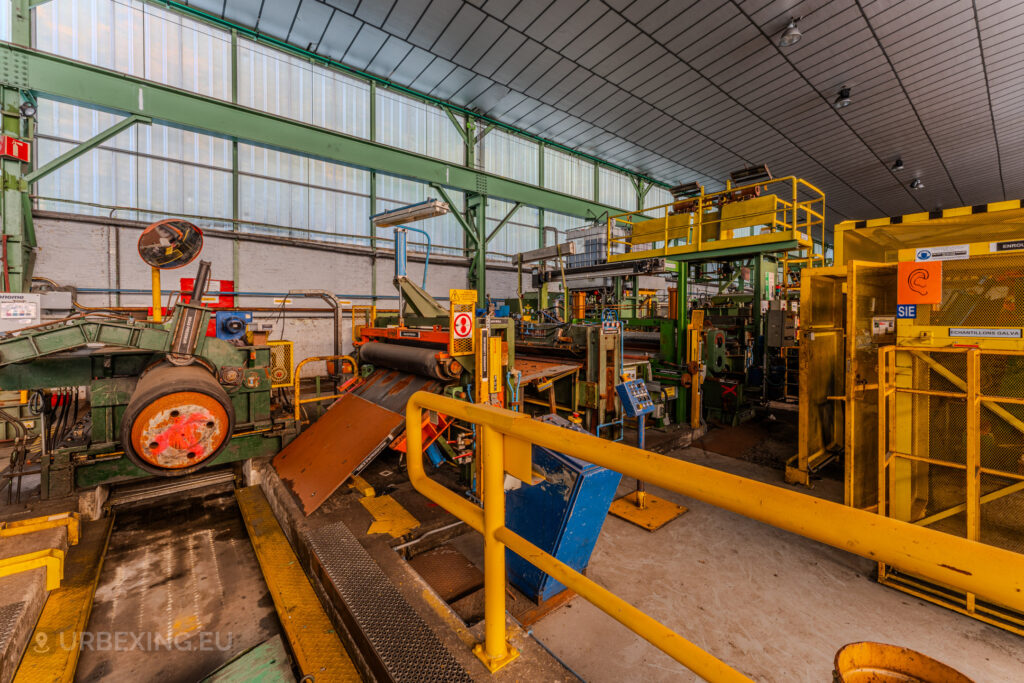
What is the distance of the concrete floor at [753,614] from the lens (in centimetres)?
219

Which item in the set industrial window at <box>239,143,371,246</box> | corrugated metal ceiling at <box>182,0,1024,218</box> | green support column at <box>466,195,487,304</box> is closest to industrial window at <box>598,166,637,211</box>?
corrugated metal ceiling at <box>182,0,1024,218</box>

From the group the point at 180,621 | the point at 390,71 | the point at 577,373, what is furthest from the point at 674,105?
the point at 180,621

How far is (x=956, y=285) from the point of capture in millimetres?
3021

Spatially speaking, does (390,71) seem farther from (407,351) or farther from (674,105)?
(407,351)

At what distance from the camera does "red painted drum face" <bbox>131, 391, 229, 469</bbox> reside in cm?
255

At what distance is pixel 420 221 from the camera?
10.3m

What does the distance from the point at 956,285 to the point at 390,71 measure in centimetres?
996

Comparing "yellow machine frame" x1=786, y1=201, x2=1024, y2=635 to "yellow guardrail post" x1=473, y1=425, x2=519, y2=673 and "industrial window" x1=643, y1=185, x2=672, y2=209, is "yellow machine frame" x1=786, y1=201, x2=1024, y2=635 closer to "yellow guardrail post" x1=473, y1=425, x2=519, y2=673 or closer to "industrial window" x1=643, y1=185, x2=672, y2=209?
"yellow guardrail post" x1=473, y1=425, x2=519, y2=673

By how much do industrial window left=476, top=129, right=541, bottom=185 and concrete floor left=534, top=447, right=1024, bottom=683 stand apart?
1013cm

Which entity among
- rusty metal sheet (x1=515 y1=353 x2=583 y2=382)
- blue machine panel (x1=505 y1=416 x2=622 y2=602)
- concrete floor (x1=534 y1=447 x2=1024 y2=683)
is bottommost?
concrete floor (x1=534 y1=447 x2=1024 y2=683)

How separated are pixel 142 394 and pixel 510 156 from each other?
35.8 ft

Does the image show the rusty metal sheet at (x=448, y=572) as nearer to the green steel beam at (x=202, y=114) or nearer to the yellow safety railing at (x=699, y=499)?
the yellow safety railing at (x=699, y=499)

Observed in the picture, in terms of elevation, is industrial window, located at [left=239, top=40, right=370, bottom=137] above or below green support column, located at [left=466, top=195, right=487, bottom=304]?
above

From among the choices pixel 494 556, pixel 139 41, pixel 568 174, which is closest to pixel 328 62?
pixel 139 41
